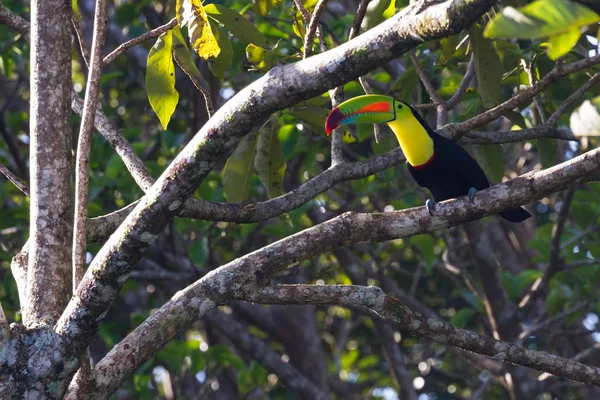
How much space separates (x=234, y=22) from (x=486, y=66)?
3.32 ft

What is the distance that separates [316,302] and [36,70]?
3.98 ft

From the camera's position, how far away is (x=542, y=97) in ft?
14.0

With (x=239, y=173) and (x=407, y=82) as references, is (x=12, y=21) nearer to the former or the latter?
(x=239, y=173)

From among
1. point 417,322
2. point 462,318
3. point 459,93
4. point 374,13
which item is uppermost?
point 374,13

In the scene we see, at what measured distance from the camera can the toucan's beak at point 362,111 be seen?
3414 millimetres

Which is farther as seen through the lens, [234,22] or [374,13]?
[374,13]

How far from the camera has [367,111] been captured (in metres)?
3.90

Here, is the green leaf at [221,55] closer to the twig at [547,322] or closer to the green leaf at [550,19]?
the green leaf at [550,19]

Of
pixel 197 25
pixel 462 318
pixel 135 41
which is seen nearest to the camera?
pixel 197 25

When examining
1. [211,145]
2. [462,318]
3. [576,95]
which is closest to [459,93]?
[576,95]

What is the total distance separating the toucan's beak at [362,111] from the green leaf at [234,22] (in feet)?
1.41

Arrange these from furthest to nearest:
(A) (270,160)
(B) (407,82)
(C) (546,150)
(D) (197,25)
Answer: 1. (B) (407,82)
2. (C) (546,150)
3. (A) (270,160)
4. (D) (197,25)

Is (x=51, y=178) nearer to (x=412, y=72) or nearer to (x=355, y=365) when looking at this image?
(x=412, y=72)

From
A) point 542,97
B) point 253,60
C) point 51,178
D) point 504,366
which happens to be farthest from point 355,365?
point 51,178
